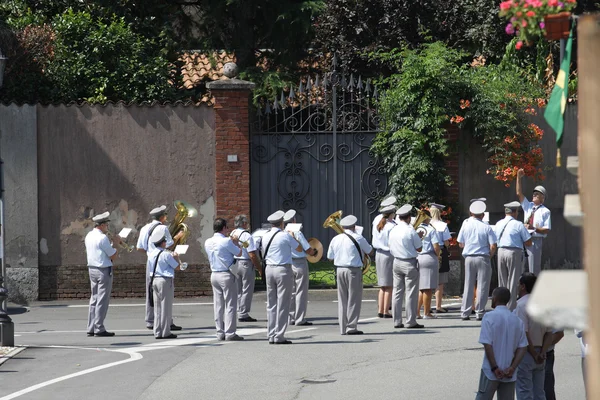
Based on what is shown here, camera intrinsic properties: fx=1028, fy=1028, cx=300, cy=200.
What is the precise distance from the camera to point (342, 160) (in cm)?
2022

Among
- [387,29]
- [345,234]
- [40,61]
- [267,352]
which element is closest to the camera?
[267,352]

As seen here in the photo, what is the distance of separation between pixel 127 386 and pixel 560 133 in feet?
22.8

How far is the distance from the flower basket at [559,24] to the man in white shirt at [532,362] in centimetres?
380

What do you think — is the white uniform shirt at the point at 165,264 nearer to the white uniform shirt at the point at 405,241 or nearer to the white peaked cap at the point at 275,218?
the white peaked cap at the point at 275,218

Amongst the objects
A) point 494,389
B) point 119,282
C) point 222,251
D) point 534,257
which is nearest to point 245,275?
point 222,251

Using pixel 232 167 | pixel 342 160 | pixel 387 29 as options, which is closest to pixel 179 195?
pixel 232 167

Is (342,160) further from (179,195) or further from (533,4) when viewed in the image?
(533,4)

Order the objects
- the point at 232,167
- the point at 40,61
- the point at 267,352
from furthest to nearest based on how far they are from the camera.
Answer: the point at 40,61 < the point at 232,167 < the point at 267,352

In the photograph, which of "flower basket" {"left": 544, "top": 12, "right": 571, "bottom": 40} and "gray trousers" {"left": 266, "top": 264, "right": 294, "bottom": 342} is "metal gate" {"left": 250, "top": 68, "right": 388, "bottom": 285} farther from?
"flower basket" {"left": 544, "top": 12, "right": 571, "bottom": 40}

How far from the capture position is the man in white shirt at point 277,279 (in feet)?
46.7

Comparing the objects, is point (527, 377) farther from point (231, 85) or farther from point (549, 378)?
point (231, 85)

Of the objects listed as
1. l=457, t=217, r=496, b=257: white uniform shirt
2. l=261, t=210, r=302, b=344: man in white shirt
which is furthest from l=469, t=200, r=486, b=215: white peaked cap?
l=261, t=210, r=302, b=344: man in white shirt

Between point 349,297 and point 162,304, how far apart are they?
8.86ft

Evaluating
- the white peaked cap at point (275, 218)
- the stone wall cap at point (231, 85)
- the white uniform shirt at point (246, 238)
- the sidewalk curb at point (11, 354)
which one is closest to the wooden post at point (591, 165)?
the sidewalk curb at point (11, 354)
